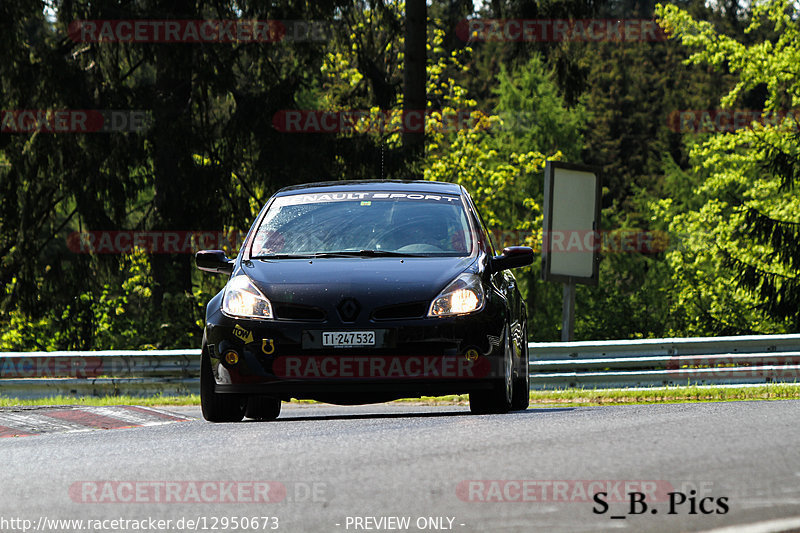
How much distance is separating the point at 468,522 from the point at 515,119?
161 ft

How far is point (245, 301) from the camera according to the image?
945 cm

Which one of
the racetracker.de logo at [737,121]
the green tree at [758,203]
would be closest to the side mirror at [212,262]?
the green tree at [758,203]

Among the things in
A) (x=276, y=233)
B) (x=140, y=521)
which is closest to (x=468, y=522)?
(x=140, y=521)

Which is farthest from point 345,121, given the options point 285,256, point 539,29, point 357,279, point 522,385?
point 357,279

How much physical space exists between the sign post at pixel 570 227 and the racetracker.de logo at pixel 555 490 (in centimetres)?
1150

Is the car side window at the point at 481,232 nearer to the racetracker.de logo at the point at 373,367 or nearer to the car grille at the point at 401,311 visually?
the car grille at the point at 401,311

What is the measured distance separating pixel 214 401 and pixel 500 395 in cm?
215

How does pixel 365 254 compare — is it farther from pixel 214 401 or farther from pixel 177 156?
pixel 177 156

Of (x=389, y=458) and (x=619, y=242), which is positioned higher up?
(x=389, y=458)

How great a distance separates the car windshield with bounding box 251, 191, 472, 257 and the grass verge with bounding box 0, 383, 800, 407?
158 inches

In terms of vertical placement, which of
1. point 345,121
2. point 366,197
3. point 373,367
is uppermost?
point 366,197

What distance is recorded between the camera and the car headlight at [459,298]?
9.23 meters

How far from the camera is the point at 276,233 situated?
10547mm

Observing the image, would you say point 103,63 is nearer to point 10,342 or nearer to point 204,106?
point 204,106
